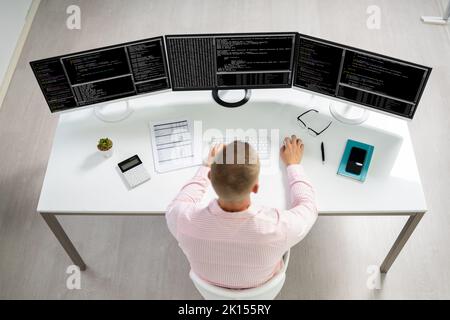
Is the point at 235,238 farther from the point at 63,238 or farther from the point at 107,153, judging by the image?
the point at 63,238

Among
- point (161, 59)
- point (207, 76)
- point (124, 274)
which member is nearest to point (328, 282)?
point (124, 274)

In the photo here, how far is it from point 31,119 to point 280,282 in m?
2.22

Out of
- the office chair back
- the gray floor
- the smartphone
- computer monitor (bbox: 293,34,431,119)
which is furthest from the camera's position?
the gray floor

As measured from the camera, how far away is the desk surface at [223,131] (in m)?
2.06

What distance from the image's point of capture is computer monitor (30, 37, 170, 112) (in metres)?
2.08

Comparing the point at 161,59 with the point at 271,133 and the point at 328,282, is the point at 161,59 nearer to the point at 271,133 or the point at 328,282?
the point at 271,133

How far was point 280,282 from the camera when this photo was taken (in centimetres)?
188

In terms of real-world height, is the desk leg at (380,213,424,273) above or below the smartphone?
below

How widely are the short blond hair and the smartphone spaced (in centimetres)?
65

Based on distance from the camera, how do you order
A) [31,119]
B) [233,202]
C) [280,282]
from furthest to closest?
[31,119] < [280,282] < [233,202]
